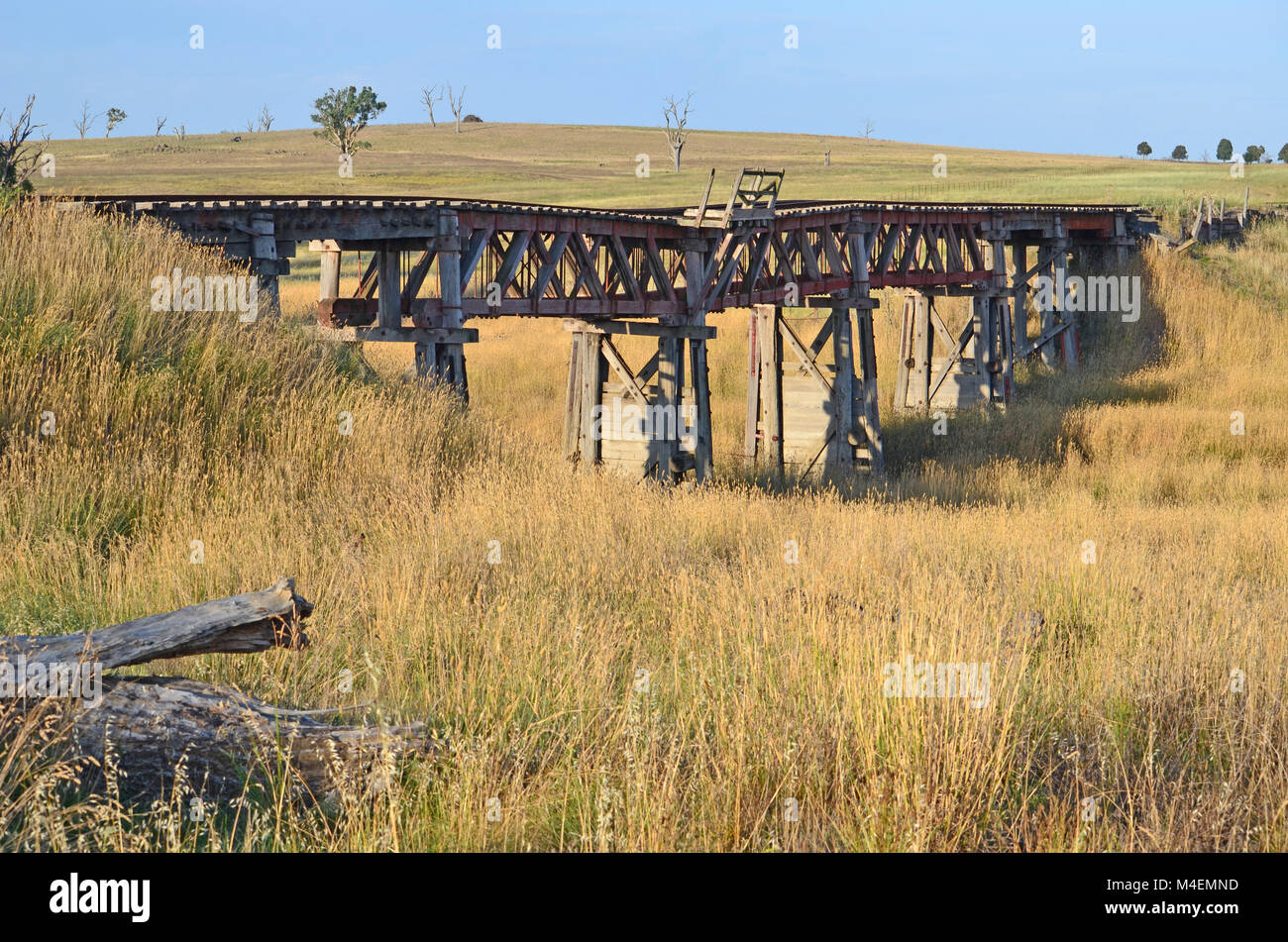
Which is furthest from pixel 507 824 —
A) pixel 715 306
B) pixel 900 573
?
pixel 715 306

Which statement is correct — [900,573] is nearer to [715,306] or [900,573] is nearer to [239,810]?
[239,810]

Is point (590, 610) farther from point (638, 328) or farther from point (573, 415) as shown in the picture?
point (573, 415)

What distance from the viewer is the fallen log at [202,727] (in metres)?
4.19

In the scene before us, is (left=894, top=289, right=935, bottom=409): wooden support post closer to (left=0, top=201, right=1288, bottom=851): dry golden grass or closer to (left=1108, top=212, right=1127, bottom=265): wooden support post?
(left=1108, top=212, right=1127, bottom=265): wooden support post

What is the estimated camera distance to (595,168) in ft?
267

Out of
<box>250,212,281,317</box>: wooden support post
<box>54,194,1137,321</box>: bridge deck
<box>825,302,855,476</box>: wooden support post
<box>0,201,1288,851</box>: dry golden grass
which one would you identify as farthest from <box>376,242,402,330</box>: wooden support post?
<box>825,302,855,476</box>: wooden support post

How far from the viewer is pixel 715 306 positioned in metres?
18.7

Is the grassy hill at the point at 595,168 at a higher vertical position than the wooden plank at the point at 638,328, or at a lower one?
higher

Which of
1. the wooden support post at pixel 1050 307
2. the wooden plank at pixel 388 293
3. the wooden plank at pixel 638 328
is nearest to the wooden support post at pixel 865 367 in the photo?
the wooden plank at pixel 638 328

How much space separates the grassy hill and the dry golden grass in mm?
32677

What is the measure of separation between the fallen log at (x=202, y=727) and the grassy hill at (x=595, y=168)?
128 ft

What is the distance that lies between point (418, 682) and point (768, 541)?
442 centimetres

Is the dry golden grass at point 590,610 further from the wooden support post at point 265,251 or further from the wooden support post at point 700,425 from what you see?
the wooden support post at point 700,425

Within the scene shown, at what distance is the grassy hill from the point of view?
52.7m
